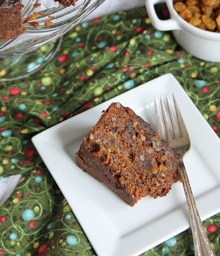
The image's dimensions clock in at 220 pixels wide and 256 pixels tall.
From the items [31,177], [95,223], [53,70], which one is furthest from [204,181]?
[53,70]

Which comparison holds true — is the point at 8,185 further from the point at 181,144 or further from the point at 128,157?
the point at 181,144

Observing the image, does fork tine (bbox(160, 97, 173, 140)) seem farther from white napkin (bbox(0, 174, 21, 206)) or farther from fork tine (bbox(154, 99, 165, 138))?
white napkin (bbox(0, 174, 21, 206))

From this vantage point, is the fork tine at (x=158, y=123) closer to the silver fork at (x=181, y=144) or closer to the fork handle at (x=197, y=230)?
the silver fork at (x=181, y=144)

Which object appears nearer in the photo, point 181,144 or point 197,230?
point 197,230

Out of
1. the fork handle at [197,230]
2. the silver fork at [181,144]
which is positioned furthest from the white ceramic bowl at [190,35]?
the fork handle at [197,230]

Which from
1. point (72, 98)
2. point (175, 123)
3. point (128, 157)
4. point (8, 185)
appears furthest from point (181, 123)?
point (8, 185)
